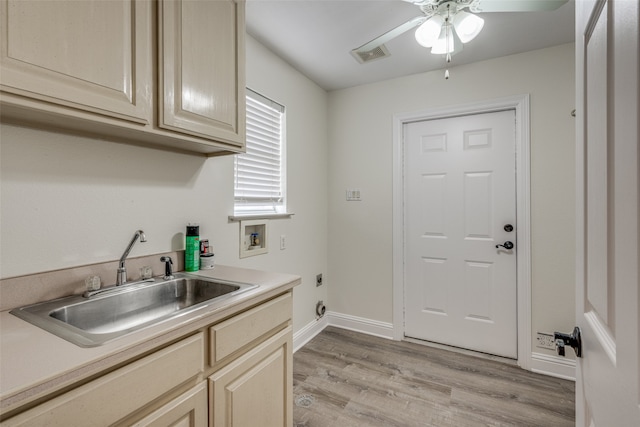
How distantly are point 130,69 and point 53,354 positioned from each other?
0.91 metres

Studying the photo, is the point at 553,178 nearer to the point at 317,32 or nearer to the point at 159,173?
the point at 317,32

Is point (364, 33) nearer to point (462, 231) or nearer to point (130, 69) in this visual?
point (130, 69)

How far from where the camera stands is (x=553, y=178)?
2172 mm

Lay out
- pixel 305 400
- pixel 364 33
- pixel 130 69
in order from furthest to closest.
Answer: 1. pixel 364 33
2. pixel 305 400
3. pixel 130 69

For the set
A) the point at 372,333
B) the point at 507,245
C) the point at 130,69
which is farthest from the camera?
the point at 372,333

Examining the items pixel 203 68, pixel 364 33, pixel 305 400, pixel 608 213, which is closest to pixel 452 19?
pixel 364 33

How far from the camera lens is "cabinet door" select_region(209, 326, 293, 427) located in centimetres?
102

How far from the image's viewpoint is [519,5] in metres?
1.40

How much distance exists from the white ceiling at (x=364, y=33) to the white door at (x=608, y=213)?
1305 mm

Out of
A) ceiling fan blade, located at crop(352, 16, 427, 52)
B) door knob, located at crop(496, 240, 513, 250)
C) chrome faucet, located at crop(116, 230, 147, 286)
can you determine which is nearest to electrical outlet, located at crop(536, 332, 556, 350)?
door knob, located at crop(496, 240, 513, 250)

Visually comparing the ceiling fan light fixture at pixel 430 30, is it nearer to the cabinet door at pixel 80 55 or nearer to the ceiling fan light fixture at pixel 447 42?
the ceiling fan light fixture at pixel 447 42

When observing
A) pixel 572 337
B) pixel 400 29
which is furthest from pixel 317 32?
pixel 572 337

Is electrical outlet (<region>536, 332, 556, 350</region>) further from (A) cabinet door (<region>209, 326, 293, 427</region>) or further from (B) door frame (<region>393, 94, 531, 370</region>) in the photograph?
(A) cabinet door (<region>209, 326, 293, 427</region>)

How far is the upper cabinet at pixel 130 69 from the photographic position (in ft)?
2.68
